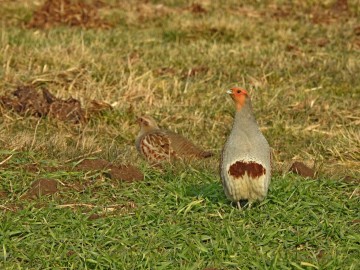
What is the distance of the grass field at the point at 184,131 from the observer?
5223 millimetres

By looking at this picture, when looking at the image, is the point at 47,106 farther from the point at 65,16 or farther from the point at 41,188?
the point at 65,16

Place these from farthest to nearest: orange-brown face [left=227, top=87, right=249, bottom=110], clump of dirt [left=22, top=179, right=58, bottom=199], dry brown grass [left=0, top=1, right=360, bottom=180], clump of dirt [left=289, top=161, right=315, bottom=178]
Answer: dry brown grass [left=0, top=1, right=360, bottom=180], clump of dirt [left=289, top=161, right=315, bottom=178], clump of dirt [left=22, top=179, right=58, bottom=199], orange-brown face [left=227, top=87, right=249, bottom=110]

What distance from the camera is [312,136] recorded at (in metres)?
9.29

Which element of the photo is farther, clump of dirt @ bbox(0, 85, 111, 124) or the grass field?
clump of dirt @ bbox(0, 85, 111, 124)

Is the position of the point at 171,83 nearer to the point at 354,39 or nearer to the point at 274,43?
the point at 274,43

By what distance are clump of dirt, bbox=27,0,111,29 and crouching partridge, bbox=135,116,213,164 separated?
5652 mm

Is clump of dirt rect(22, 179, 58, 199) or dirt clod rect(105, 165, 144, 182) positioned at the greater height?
clump of dirt rect(22, 179, 58, 199)

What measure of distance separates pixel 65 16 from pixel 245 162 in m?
9.39

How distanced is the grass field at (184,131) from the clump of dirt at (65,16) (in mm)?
135

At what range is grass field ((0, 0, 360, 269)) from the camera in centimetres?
522

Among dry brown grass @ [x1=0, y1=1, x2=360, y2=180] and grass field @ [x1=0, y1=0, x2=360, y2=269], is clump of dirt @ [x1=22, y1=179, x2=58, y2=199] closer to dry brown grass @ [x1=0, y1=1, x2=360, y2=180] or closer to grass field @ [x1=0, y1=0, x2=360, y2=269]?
grass field @ [x1=0, y1=0, x2=360, y2=269]

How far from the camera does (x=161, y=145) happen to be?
28.0 ft

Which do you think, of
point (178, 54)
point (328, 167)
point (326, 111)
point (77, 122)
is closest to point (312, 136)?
point (326, 111)

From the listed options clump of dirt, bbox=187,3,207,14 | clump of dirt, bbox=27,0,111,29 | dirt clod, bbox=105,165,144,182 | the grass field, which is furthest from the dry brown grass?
clump of dirt, bbox=187,3,207,14
